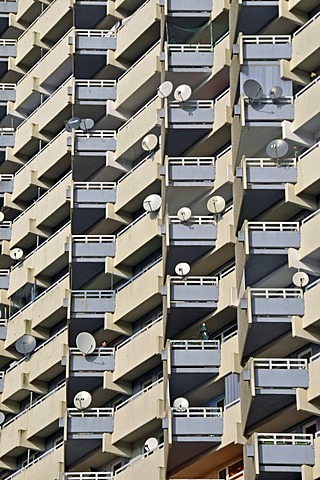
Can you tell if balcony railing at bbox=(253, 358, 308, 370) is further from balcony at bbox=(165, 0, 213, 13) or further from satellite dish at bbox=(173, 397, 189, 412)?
balcony at bbox=(165, 0, 213, 13)

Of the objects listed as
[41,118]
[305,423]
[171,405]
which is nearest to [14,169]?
[41,118]

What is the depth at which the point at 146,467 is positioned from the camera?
176 ft

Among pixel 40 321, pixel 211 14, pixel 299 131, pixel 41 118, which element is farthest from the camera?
pixel 41 118

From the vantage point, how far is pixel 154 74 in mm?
60844

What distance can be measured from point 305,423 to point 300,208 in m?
7.62

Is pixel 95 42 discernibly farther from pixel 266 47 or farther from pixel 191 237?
pixel 191 237

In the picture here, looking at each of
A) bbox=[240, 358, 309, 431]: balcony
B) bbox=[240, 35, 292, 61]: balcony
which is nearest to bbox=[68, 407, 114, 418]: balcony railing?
bbox=[240, 358, 309, 431]: balcony

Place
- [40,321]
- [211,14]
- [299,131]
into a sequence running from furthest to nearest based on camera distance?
[40,321]
[211,14]
[299,131]

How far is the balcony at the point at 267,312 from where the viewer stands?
1922 inches

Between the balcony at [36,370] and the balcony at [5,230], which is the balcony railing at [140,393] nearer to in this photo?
the balcony at [36,370]

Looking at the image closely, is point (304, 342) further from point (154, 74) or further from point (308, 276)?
point (154, 74)

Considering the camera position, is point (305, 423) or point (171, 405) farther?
point (171, 405)

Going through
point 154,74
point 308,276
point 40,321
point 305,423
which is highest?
point 154,74

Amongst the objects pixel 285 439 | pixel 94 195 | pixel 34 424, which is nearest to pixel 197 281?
pixel 285 439
